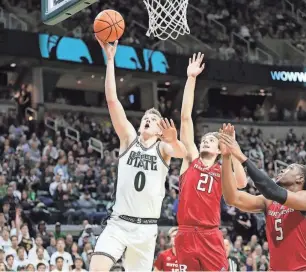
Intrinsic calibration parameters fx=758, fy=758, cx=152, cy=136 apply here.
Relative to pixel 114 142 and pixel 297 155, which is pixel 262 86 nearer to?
pixel 297 155

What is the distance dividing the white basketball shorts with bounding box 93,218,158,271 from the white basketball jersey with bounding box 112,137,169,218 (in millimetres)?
126

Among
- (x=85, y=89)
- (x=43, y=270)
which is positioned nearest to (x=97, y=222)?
(x=43, y=270)

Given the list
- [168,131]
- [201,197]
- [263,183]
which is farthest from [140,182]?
[263,183]

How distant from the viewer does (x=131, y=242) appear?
7.71m

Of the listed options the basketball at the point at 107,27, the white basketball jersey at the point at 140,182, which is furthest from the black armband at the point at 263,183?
the basketball at the point at 107,27

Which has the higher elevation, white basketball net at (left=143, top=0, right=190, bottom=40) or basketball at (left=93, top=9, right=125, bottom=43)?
white basketball net at (left=143, top=0, right=190, bottom=40)

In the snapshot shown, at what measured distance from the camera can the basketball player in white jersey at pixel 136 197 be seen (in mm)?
7660

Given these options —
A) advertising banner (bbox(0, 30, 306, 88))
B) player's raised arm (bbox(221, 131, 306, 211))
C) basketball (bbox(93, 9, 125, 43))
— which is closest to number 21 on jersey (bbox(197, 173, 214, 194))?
basketball (bbox(93, 9, 125, 43))

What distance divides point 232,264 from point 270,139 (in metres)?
15.6

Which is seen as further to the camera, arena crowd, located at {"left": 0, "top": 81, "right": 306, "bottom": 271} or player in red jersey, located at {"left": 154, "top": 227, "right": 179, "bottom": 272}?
arena crowd, located at {"left": 0, "top": 81, "right": 306, "bottom": 271}

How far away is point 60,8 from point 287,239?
384 centimetres

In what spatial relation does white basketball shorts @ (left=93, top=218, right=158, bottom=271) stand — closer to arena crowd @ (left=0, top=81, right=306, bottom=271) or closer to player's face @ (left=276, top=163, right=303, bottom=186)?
player's face @ (left=276, top=163, right=303, bottom=186)

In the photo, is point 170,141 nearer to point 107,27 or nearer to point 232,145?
point 232,145

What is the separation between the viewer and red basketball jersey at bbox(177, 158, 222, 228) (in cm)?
836
